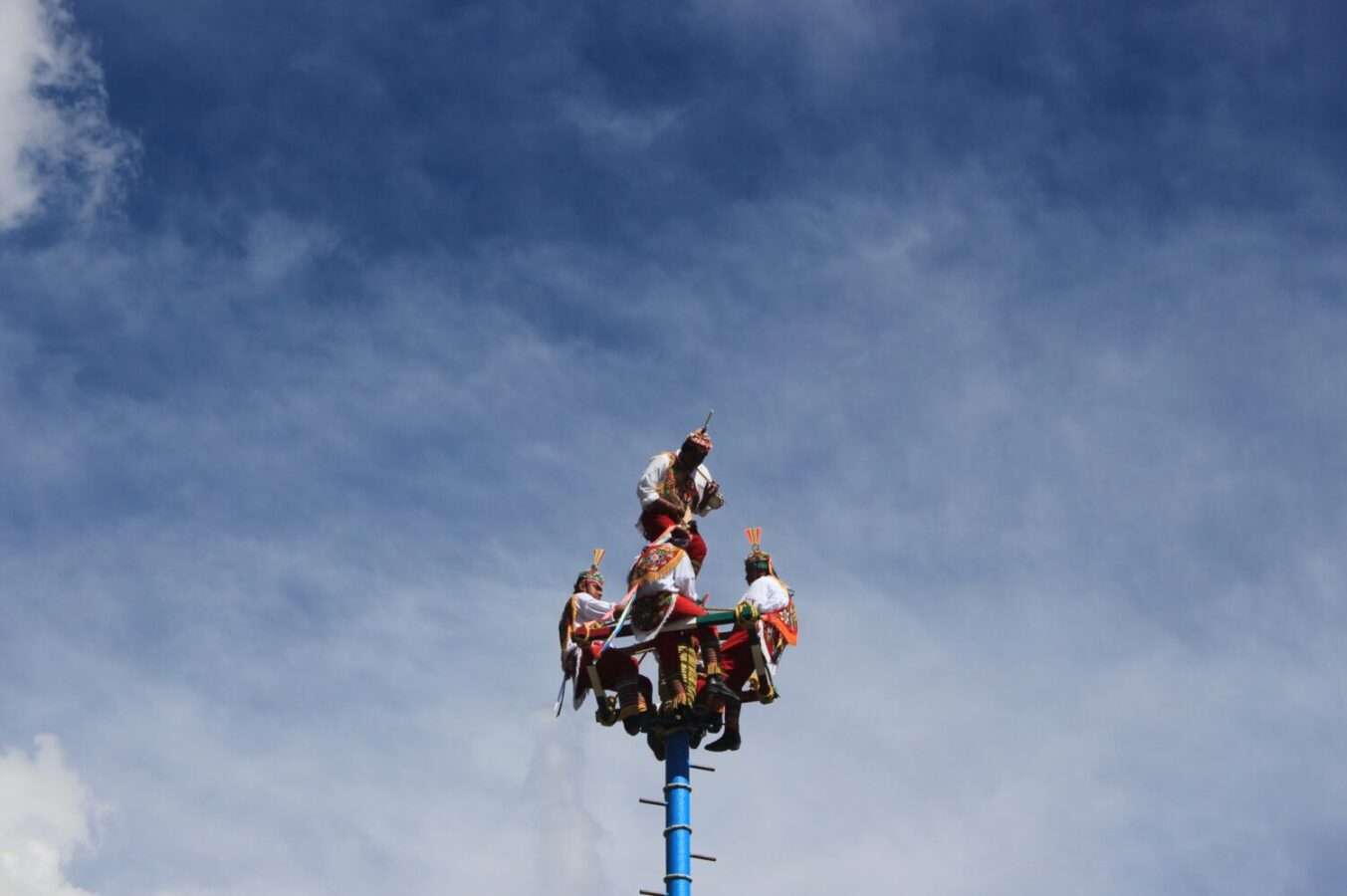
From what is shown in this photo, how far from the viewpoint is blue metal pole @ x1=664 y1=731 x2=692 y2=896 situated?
22312 millimetres

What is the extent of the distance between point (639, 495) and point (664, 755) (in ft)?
14.1

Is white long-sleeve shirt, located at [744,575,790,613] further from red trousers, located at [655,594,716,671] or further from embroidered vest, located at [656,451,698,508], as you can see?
embroidered vest, located at [656,451,698,508]

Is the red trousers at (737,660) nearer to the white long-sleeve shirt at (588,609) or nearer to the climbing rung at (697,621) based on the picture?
the climbing rung at (697,621)

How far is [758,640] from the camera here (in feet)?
78.9

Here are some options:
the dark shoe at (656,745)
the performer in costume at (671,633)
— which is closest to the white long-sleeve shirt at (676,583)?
the performer in costume at (671,633)

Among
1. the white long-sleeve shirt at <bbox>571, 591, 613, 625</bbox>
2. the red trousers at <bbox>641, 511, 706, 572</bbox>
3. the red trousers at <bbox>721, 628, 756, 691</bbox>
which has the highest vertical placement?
the red trousers at <bbox>641, 511, 706, 572</bbox>

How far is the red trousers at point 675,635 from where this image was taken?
78.8ft

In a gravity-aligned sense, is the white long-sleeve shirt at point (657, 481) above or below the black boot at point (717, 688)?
above

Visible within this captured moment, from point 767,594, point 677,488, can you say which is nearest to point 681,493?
point 677,488

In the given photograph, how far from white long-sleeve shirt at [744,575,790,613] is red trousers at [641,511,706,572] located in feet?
3.17

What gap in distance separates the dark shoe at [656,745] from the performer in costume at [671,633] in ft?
2.20

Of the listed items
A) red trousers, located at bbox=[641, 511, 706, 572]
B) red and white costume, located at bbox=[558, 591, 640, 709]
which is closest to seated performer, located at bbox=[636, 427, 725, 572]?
red trousers, located at bbox=[641, 511, 706, 572]

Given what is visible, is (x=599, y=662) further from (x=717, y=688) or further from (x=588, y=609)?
(x=717, y=688)

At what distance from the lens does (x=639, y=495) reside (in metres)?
25.8
